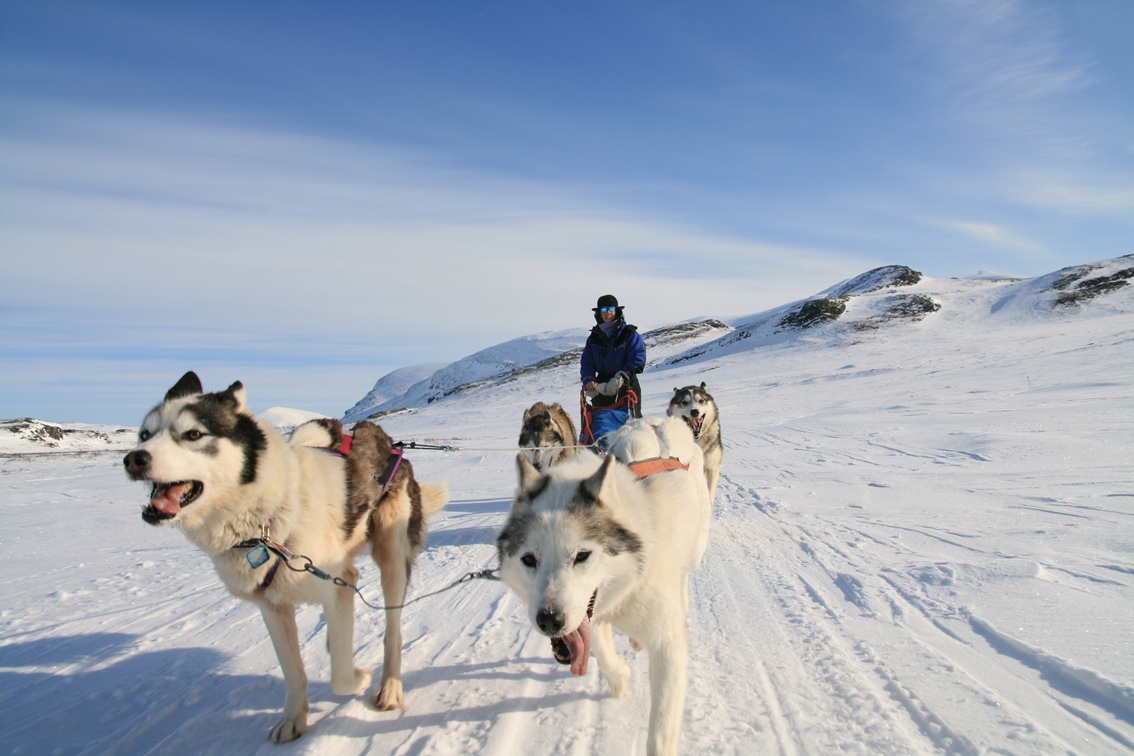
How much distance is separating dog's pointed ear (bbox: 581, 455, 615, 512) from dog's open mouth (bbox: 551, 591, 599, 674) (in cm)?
41

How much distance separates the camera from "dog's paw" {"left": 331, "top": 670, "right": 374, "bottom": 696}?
2996 mm

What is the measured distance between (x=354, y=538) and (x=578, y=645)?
53.2 inches

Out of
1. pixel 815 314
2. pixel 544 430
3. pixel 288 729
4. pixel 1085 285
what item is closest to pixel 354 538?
pixel 288 729

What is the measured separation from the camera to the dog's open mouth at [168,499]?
98.3 inches

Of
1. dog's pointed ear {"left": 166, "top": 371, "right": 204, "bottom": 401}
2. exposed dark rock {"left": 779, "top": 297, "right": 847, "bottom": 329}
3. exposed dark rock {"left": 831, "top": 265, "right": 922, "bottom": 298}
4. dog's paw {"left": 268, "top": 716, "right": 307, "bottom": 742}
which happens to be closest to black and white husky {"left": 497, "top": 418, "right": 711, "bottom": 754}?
dog's paw {"left": 268, "top": 716, "right": 307, "bottom": 742}

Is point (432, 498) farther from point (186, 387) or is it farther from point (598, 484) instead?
point (598, 484)

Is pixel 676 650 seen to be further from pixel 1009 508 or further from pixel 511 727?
pixel 1009 508

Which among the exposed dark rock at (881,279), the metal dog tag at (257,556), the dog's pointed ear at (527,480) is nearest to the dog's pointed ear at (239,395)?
the metal dog tag at (257,556)

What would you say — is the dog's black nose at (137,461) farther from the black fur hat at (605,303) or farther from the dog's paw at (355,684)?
the black fur hat at (605,303)

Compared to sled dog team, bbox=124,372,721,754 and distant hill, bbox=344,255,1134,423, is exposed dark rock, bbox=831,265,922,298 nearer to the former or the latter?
distant hill, bbox=344,255,1134,423

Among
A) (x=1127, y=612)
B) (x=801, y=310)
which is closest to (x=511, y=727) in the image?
(x=1127, y=612)

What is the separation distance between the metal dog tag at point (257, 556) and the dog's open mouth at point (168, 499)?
339mm

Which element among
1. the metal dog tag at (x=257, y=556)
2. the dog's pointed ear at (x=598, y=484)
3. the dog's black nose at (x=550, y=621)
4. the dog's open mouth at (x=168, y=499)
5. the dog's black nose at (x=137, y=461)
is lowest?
the dog's black nose at (x=550, y=621)

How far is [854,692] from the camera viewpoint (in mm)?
2863
